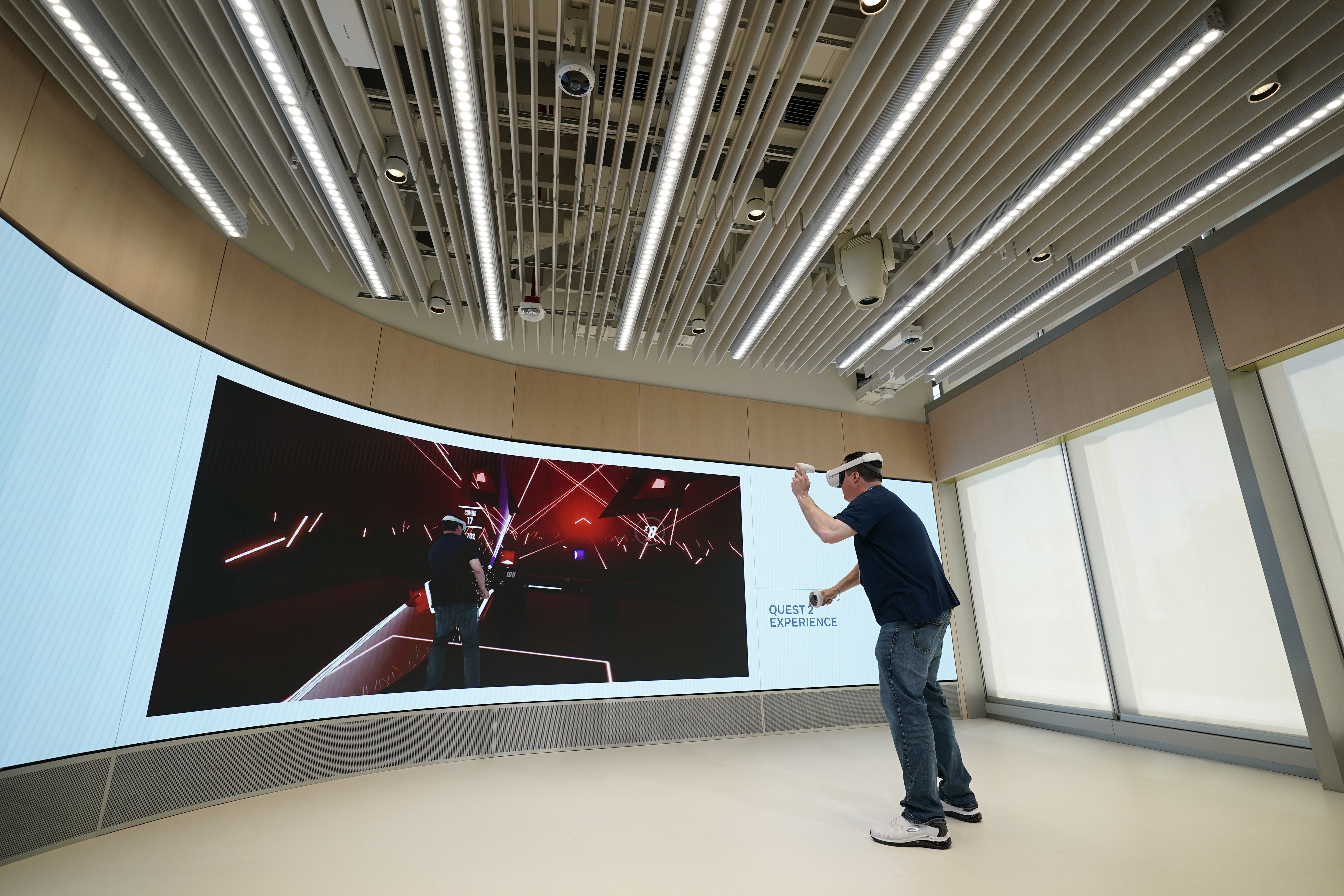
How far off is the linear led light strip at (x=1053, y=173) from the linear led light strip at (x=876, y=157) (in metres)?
0.77

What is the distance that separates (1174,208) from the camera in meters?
3.21

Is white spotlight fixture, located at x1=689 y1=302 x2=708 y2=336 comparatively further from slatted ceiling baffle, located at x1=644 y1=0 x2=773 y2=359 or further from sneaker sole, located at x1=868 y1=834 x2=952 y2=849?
sneaker sole, located at x1=868 y1=834 x2=952 y2=849

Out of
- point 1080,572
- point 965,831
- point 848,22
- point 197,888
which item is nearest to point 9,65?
point 197,888

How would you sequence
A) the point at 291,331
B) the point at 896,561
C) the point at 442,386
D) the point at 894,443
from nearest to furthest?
the point at 896,561
the point at 291,331
the point at 442,386
the point at 894,443

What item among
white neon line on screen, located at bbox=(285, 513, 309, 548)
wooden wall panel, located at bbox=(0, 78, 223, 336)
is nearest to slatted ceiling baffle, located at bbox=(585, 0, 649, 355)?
wooden wall panel, located at bbox=(0, 78, 223, 336)

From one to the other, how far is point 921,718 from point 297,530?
3288mm

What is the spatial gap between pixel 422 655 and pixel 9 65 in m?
3.34

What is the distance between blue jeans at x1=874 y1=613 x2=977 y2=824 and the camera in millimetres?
2242

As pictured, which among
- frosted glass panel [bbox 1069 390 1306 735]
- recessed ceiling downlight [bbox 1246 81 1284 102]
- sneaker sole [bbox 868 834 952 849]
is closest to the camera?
sneaker sole [bbox 868 834 952 849]

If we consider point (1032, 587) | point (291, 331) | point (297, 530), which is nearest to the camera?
point (297, 530)

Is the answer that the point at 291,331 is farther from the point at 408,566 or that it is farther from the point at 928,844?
the point at 928,844

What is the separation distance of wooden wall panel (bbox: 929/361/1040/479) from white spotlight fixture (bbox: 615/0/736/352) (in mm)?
3298

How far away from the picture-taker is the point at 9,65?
2225mm

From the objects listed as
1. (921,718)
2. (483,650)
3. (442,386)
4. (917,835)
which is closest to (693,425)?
(442,386)
